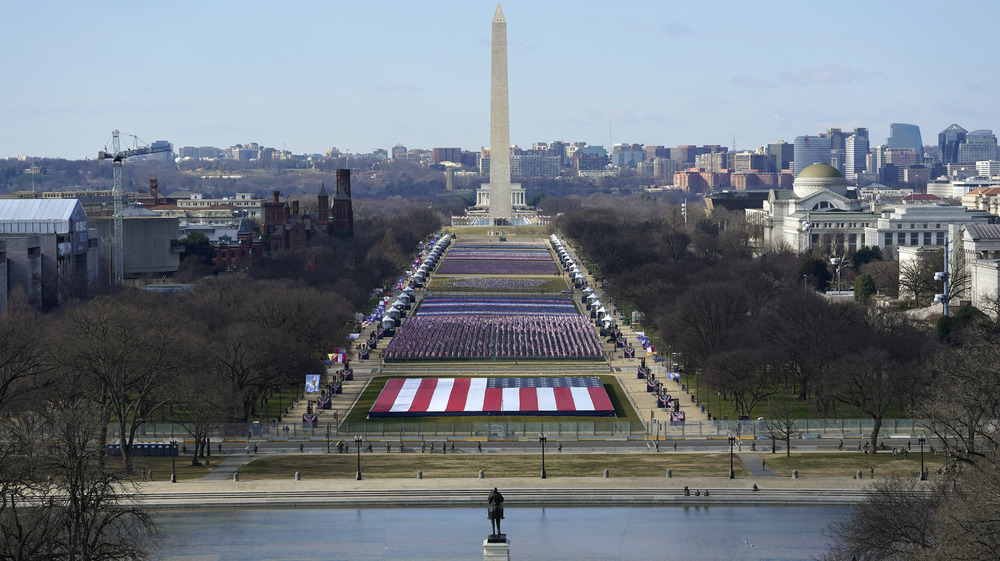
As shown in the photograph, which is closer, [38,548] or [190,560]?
[38,548]

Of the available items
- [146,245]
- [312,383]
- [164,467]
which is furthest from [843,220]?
[164,467]

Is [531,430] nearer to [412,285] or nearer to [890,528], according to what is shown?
[890,528]

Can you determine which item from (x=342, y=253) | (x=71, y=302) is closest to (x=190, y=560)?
(x=71, y=302)

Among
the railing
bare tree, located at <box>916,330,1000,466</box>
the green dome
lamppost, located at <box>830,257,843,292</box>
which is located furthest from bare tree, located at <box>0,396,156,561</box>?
the green dome

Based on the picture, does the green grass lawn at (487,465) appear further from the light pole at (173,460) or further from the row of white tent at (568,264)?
the row of white tent at (568,264)

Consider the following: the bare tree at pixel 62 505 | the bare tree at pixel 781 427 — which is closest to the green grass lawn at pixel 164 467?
the bare tree at pixel 62 505

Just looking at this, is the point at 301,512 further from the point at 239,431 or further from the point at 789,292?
the point at 789,292
